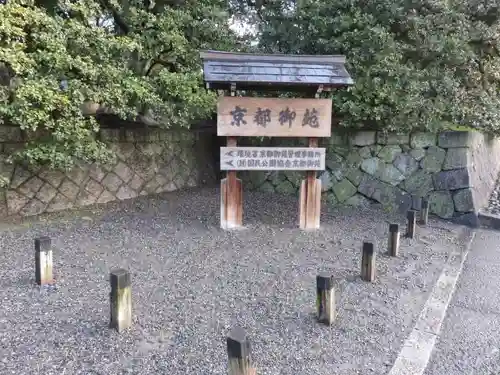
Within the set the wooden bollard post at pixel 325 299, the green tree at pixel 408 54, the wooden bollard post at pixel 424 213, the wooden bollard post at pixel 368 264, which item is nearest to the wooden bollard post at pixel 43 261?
the wooden bollard post at pixel 325 299

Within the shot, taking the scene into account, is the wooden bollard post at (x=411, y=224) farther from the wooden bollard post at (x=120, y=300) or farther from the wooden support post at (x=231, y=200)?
the wooden bollard post at (x=120, y=300)

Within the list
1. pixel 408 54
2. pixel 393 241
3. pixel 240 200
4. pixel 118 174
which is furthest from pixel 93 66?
pixel 408 54

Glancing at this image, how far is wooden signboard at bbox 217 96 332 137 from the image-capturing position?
5703 millimetres

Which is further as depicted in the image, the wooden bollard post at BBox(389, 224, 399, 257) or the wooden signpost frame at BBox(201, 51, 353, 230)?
the wooden signpost frame at BBox(201, 51, 353, 230)

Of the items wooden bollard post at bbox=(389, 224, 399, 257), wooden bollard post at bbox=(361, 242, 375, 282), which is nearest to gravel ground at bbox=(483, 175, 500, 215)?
wooden bollard post at bbox=(389, 224, 399, 257)

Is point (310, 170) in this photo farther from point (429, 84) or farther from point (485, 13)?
point (485, 13)

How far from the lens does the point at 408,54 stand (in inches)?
293

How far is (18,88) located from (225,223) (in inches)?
129

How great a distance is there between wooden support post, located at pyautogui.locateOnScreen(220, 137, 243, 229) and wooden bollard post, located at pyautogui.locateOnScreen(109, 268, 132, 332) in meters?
3.13

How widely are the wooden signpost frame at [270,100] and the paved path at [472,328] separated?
2.37 meters

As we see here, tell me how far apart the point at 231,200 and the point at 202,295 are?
98.6 inches

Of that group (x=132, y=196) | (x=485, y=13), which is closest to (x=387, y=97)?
(x=485, y=13)

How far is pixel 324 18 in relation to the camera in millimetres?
7426

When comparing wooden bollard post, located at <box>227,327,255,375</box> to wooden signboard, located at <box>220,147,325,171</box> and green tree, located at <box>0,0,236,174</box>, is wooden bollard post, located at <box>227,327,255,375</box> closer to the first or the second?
wooden signboard, located at <box>220,147,325,171</box>
